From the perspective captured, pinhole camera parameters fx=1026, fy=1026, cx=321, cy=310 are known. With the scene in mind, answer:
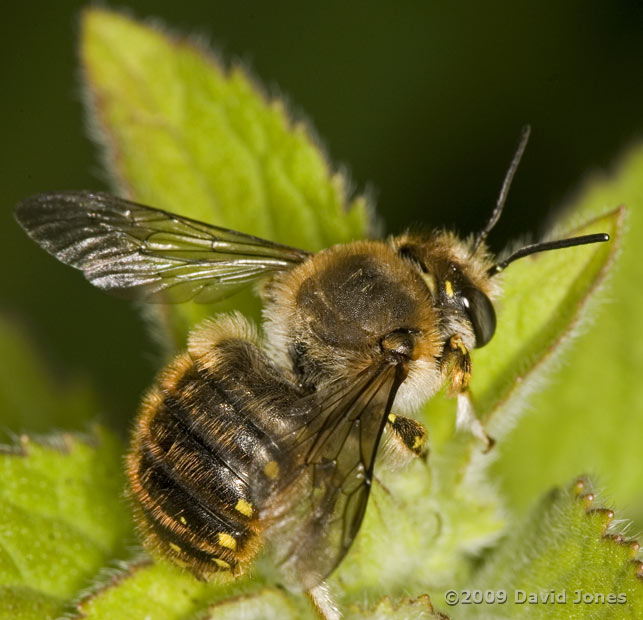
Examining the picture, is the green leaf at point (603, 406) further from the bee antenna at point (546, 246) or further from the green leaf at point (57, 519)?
the green leaf at point (57, 519)

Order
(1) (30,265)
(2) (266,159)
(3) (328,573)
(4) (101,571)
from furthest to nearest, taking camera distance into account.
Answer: (1) (30,265), (2) (266,159), (4) (101,571), (3) (328,573)

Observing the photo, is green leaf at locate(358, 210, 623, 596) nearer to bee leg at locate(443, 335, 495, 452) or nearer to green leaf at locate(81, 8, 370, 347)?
bee leg at locate(443, 335, 495, 452)

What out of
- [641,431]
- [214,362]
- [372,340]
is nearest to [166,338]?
[214,362]

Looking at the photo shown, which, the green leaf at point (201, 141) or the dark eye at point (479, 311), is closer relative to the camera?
the dark eye at point (479, 311)

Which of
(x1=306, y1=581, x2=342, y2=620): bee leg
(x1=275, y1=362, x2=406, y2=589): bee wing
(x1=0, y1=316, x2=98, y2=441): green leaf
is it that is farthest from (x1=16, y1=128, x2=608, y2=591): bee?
(x1=0, y1=316, x2=98, y2=441): green leaf

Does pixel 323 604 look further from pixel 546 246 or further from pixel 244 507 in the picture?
pixel 546 246

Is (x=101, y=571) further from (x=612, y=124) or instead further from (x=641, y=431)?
(x=612, y=124)

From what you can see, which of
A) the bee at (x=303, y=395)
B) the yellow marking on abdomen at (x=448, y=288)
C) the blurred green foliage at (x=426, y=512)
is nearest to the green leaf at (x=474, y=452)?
the blurred green foliage at (x=426, y=512)
